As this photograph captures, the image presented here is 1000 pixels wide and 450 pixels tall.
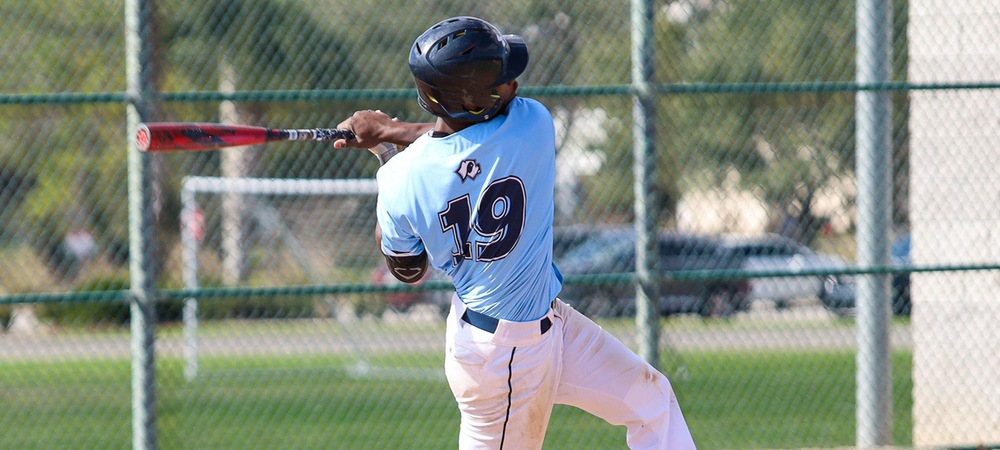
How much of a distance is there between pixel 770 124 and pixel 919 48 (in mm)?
4560

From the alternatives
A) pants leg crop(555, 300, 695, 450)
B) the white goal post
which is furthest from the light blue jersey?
the white goal post

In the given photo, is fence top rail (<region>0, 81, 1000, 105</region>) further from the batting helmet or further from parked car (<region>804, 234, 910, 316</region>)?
parked car (<region>804, 234, 910, 316</region>)

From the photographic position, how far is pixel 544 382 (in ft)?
12.7

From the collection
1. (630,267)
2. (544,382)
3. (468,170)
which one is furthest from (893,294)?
(468,170)

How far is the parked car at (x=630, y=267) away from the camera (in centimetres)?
1280

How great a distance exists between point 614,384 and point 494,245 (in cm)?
73

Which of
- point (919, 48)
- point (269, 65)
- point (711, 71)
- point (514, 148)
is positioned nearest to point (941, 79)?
point (919, 48)

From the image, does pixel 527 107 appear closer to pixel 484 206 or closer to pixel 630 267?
pixel 484 206

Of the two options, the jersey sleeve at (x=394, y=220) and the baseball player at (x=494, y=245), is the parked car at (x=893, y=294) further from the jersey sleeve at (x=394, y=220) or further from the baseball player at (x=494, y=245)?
the jersey sleeve at (x=394, y=220)

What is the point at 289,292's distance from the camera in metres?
5.90

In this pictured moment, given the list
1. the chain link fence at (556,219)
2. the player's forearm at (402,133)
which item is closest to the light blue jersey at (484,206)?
the player's forearm at (402,133)

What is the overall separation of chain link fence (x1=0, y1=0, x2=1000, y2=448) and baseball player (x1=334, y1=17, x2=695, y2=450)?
196 centimetres

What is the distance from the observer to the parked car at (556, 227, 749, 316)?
12.8 metres

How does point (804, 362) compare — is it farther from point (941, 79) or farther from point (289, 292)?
point (289, 292)
